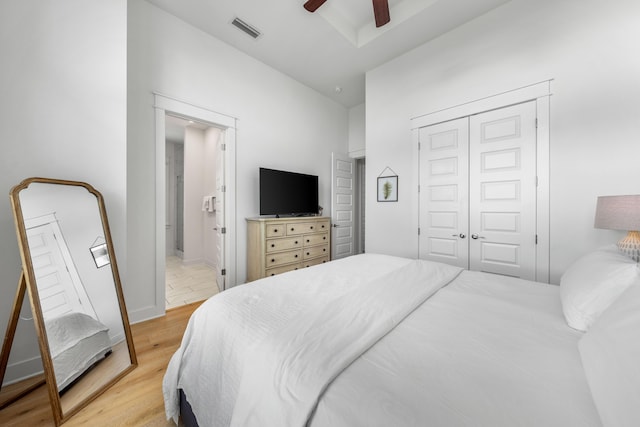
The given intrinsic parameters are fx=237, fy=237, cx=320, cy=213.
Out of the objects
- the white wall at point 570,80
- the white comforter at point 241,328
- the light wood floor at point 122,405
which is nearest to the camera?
the white comforter at point 241,328

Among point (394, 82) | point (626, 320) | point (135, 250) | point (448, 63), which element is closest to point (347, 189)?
point (394, 82)

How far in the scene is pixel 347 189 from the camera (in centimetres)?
457

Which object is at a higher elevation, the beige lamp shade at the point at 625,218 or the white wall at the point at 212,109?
the white wall at the point at 212,109

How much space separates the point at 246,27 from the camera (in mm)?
2781

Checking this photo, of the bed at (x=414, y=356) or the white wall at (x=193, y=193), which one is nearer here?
the bed at (x=414, y=356)

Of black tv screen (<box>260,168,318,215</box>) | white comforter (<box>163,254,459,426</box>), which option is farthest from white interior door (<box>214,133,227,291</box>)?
white comforter (<box>163,254,459,426</box>)

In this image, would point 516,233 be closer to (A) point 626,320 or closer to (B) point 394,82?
(A) point 626,320

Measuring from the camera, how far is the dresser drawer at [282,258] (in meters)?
3.07

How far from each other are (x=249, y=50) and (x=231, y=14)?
577 millimetres

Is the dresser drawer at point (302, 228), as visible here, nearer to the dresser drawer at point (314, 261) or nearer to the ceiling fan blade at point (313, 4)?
the dresser drawer at point (314, 261)

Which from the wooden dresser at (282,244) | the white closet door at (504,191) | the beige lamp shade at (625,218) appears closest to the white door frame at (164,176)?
the wooden dresser at (282,244)

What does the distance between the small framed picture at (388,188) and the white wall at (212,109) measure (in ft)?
3.90

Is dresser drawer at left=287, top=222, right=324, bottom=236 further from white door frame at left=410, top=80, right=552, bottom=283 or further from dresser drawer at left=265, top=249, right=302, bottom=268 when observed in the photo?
white door frame at left=410, top=80, right=552, bottom=283

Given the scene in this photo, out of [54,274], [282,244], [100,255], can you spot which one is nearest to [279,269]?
[282,244]
